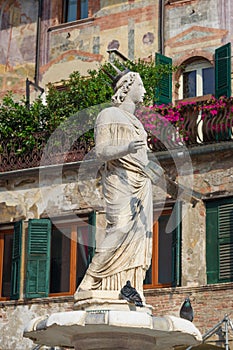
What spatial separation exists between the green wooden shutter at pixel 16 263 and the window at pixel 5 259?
50 cm

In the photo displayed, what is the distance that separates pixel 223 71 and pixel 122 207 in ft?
37.5

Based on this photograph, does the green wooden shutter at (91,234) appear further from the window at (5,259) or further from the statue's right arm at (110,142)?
the statue's right arm at (110,142)

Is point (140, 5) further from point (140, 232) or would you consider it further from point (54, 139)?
point (140, 232)

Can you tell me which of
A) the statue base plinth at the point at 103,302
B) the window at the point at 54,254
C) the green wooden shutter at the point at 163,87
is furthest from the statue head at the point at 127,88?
the green wooden shutter at the point at 163,87

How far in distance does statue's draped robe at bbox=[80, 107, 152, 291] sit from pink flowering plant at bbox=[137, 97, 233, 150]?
29.3 feet

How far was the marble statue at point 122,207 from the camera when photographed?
9.60 meters

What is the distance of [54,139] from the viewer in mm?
20609

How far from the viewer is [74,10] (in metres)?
24.7

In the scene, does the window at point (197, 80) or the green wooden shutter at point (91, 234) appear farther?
the window at point (197, 80)

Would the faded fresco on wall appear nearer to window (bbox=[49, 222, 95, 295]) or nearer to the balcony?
the balcony

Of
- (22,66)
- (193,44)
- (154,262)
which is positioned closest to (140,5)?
(193,44)

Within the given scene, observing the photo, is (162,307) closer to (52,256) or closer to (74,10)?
(52,256)

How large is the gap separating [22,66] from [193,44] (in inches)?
193

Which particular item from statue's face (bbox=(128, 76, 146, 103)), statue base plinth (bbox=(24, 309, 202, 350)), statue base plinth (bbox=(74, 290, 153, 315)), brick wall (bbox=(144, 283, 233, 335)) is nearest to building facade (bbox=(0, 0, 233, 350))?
brick wall (bbox=(144, 283, 233, 335))
